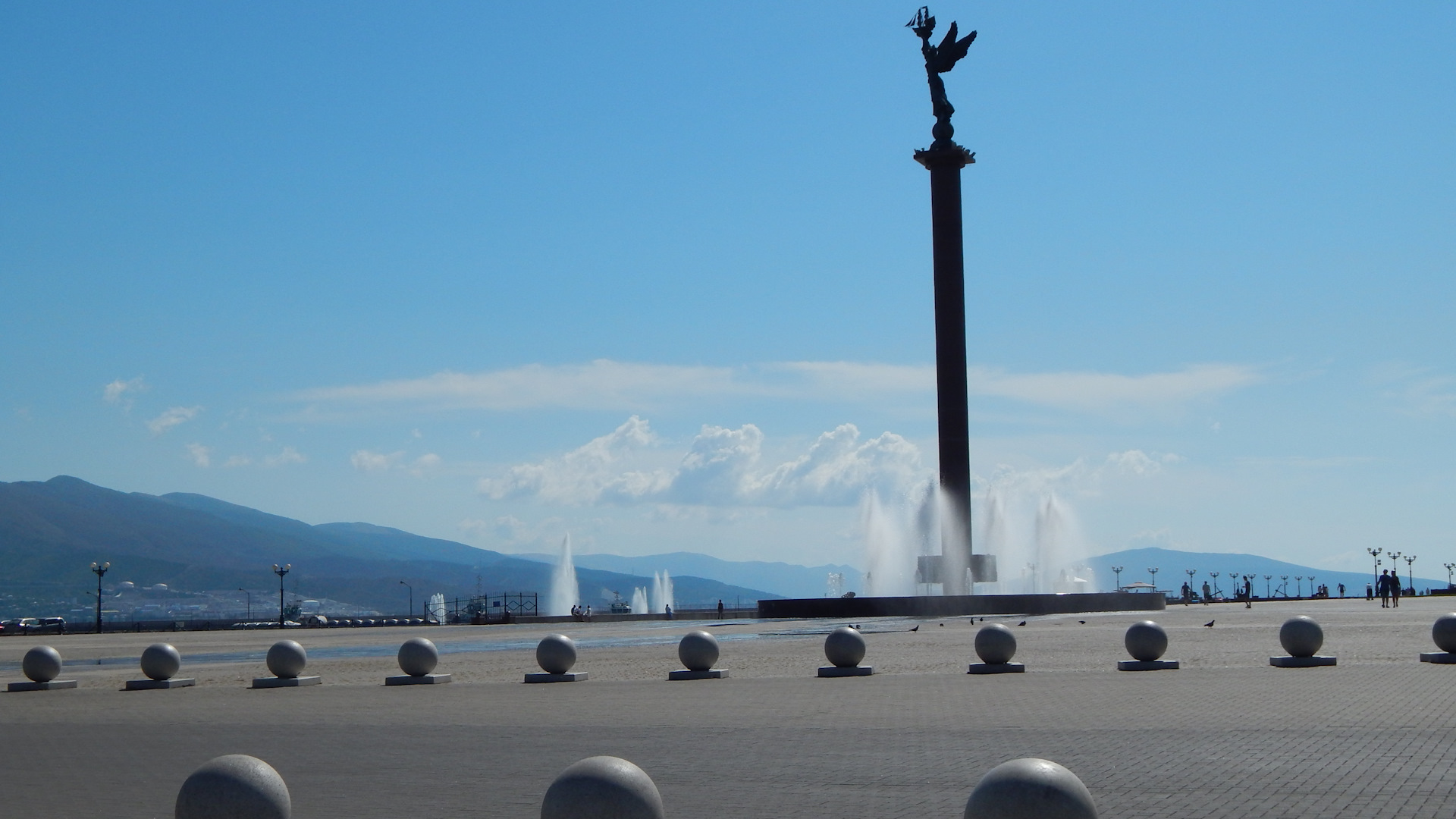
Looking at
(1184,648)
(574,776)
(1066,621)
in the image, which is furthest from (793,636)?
(574,776)

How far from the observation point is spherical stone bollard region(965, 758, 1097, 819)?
20.0 feet

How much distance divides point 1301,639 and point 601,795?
14.9 m

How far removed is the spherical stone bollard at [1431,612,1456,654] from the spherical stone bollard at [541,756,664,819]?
15.8m

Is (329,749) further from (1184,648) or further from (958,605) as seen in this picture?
(958,605)

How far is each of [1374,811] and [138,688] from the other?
18.3m

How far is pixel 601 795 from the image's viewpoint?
21.2ft

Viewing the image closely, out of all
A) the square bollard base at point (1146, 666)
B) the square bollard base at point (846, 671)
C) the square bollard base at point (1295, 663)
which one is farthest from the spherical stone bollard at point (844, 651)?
the square bollard base at point (1295, 663)

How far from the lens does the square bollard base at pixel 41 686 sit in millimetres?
22048

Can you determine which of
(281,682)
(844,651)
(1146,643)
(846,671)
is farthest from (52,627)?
(1146,643)

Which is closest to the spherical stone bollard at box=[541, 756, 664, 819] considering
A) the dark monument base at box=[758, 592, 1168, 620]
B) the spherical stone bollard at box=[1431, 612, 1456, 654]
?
the spherical stone bollard at box=[1431, 612, 1456, 654]

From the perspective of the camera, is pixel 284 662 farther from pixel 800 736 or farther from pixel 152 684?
pixel 800 736

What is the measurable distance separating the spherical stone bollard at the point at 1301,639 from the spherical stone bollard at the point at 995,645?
352cm

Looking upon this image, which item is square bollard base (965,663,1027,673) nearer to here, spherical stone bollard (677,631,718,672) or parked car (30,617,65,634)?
spherical stone bollard (677,631,718,672)

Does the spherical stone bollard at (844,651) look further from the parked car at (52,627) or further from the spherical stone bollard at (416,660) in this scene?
the parked car at (52,627)
